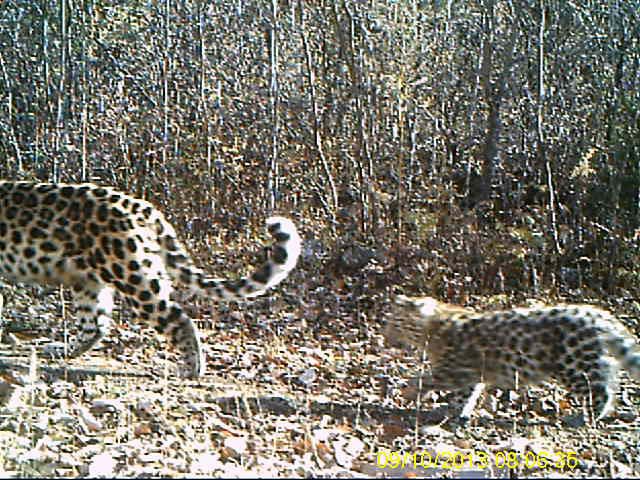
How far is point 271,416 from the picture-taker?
6.39m

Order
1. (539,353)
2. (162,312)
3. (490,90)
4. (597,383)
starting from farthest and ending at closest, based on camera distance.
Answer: (490,90) < (162,312) < (539,353) < (597,383)

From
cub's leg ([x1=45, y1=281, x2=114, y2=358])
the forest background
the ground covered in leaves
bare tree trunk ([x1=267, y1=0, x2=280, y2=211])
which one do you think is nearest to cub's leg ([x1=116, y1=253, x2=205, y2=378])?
the ground covered in leaves

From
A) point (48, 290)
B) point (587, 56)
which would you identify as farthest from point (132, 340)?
point (587, 56)

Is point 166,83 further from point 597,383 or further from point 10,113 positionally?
point 597,383

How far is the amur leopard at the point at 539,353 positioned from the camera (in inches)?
273

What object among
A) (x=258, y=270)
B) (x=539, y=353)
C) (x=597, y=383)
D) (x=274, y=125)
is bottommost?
(x=597, y=383)

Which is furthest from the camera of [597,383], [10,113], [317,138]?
[10,113]

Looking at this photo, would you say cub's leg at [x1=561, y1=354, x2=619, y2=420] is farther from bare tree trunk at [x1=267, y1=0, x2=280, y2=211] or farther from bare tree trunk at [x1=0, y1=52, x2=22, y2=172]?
bare tree trunk at [x1=0, y1=52, x2=22, y2=172]

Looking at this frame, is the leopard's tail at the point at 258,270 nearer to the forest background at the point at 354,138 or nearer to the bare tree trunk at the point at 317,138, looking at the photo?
the forest background at the point at 354,138

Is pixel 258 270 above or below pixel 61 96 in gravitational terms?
below

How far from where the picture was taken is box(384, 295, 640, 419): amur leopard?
6930mm

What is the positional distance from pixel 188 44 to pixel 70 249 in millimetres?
5954
